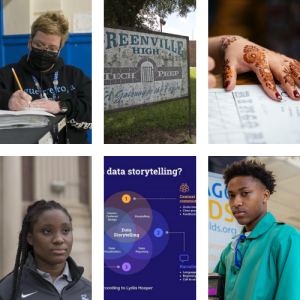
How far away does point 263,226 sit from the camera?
70.1 inches

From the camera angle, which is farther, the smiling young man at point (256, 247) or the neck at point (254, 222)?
the neck at point (254, 222)

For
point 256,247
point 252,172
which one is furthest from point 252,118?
point 256,247

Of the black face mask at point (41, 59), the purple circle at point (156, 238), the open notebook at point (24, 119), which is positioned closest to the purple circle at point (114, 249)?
the purple circle at point (156, 238)

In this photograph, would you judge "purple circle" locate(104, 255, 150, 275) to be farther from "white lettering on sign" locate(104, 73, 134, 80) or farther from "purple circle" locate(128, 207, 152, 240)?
"white lettering on sign" locate(104, 73, 134, 80)

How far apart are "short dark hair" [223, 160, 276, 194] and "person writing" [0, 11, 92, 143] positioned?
2.39 feet

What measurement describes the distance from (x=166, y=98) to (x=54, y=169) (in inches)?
25.9

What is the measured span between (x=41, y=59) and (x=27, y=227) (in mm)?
811

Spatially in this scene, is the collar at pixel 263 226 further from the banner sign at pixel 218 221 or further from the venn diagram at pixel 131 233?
the venn diagram at pixel 131 233

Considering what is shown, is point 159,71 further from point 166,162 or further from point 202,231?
point 202,231

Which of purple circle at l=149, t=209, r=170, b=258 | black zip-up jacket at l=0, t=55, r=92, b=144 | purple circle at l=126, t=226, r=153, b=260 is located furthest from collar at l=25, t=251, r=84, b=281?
black zip-up jacket at l=0, t=55, r=92, b=144

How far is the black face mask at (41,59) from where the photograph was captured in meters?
1.92

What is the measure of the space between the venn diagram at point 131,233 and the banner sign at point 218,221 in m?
0.22

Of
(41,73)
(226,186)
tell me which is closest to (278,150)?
(226,186)

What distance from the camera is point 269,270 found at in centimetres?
170
